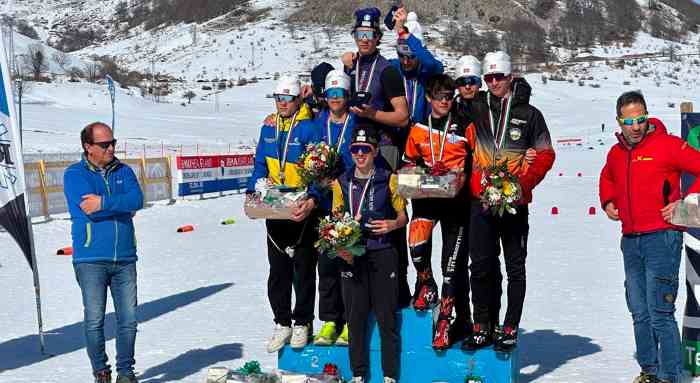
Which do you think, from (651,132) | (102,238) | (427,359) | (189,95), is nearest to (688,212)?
(651,132)

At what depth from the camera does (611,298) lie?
10.3 m

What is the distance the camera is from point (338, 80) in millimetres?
6273

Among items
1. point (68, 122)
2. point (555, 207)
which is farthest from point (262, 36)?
point (555, 207)

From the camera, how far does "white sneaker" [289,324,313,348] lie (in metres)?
6.66

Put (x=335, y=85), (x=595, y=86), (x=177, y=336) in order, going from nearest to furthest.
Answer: (x=335, y=85) < (x=177, y=336) < (x=595, y=86)

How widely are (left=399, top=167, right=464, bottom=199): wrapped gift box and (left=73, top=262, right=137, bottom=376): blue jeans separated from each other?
2.16 meters

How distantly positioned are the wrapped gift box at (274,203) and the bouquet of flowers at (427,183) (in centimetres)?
81

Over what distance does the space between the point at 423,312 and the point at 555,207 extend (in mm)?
14794

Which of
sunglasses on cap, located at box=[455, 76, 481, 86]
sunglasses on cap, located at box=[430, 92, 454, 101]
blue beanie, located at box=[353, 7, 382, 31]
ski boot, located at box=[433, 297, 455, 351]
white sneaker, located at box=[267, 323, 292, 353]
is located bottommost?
white sneaker, located at box=[267, 323, 292, 353]

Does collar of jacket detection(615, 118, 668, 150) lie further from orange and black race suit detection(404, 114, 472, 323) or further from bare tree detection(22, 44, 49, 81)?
bare tree detection(22, 44, 49, 81)

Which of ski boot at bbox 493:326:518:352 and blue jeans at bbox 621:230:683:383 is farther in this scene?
ski boot at bbox 493:326:518:352

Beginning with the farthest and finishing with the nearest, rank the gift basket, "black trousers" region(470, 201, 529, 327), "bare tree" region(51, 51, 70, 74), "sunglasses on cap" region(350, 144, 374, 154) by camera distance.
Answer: "bare tree" region(51, 51, 70, 74)
"black trousers" region(470, 201, 529, 327)
"sunglasses on cap" region(350, 144, 374, 154)
the gift basket

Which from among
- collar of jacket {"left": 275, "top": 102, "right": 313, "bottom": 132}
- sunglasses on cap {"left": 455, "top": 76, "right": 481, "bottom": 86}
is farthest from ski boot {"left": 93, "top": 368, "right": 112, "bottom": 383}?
sunglasses on cap {"left": 455, "top": 76, "right": 481, "bottom": 86}

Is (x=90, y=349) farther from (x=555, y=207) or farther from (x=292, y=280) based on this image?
(x=555, y=207)
